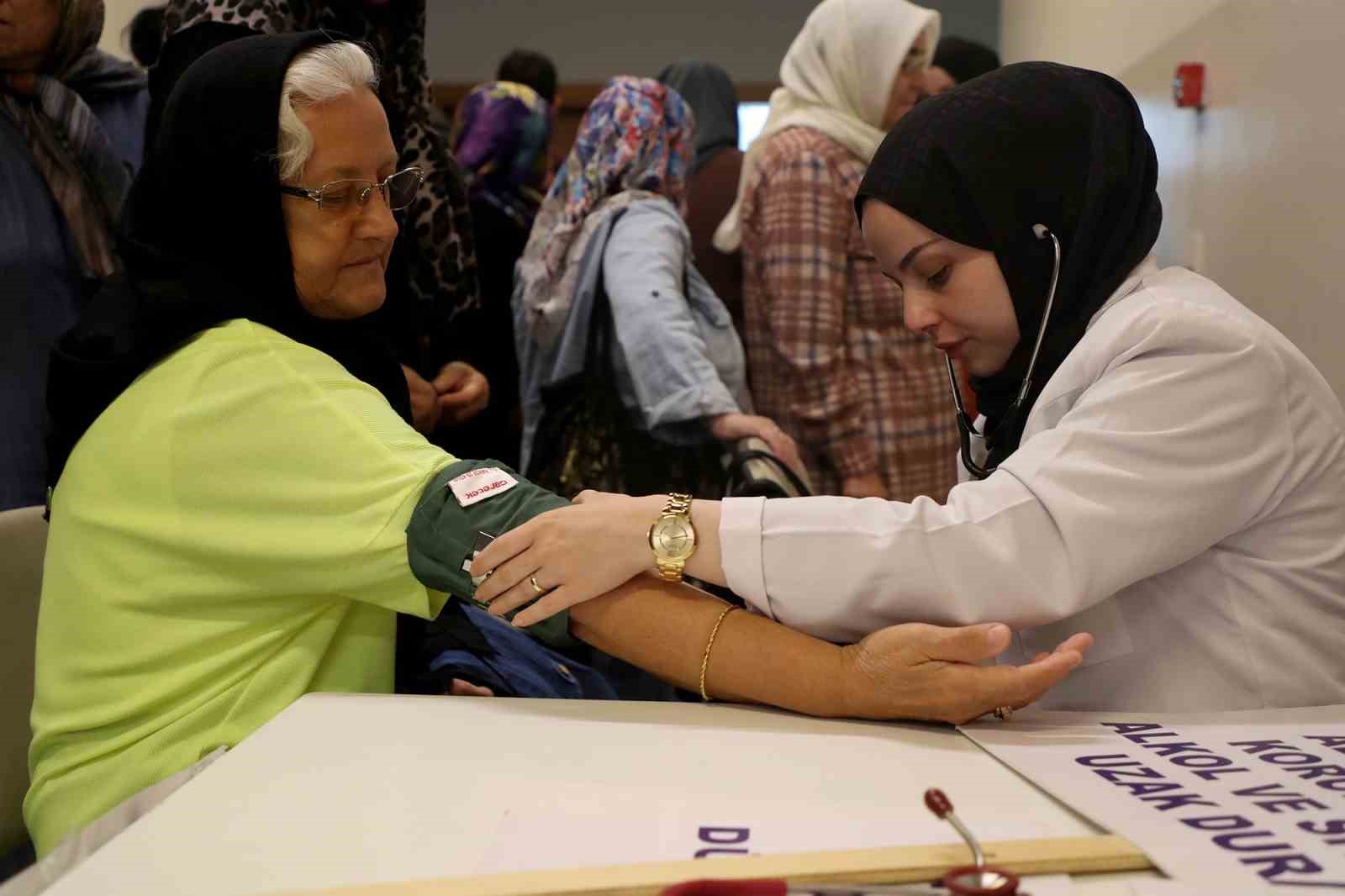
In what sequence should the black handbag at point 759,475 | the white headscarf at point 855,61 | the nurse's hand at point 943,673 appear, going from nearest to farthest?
the nurse's hand at point 943,673 → the black handbag at point 759,475 → the white headscarf at point 855,61

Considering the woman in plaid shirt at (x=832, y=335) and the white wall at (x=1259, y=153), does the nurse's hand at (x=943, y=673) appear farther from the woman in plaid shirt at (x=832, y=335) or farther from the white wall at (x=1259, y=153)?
the woman in plaid shirt at (x=832, y=335)

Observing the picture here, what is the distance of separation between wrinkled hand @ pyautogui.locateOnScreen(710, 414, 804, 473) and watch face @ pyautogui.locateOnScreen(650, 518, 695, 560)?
3.05 ft

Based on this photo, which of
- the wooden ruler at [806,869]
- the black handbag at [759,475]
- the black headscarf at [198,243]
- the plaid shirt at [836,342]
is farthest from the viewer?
the plaid shirt at [836,342]

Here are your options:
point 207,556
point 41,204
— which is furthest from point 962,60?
point 207,556

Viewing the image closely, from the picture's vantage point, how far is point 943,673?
118 cm

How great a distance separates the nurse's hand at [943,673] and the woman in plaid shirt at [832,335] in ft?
4.55

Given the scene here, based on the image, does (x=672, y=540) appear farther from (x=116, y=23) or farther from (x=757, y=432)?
(x=116, y=23)

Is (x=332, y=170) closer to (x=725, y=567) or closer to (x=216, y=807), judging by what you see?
(x=725, y=567)

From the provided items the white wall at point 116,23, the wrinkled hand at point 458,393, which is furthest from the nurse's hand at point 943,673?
the white wall at point 116,23

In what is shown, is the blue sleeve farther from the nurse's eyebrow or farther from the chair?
the chair

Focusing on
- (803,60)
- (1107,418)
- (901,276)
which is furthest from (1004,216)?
(803,60)

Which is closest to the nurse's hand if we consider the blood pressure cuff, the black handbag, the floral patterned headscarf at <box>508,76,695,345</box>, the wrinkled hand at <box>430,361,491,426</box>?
the blood pressure cuff

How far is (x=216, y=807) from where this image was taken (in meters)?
1.02

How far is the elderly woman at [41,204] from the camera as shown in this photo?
7.24 feet
